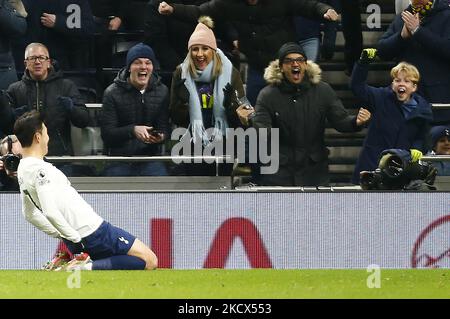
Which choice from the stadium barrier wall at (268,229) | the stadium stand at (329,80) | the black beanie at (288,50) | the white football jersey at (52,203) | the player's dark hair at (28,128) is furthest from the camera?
the stadium stand at (329,80)

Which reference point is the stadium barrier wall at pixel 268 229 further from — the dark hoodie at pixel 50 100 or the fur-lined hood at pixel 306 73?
the fur-lined hood at pixel 306 73

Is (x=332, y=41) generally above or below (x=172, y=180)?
above

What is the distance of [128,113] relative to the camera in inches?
583

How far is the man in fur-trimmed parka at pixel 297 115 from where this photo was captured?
47.5ft

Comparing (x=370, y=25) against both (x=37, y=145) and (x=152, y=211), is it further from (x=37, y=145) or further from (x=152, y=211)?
(x=37, y=145)

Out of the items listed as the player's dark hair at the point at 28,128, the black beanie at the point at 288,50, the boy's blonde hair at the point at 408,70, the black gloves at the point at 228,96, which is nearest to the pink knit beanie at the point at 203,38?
the black gloves at the point at 228,96

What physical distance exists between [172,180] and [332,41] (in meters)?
2.66

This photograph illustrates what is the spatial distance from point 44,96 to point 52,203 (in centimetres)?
322

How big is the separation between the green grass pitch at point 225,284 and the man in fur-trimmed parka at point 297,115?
1.88 meters

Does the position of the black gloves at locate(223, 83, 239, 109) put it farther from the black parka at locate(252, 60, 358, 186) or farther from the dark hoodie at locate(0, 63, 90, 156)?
the dark hoodie at locate(0, 63, 90, 156)

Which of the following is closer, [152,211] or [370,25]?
[152,211]

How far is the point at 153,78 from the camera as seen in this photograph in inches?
586
